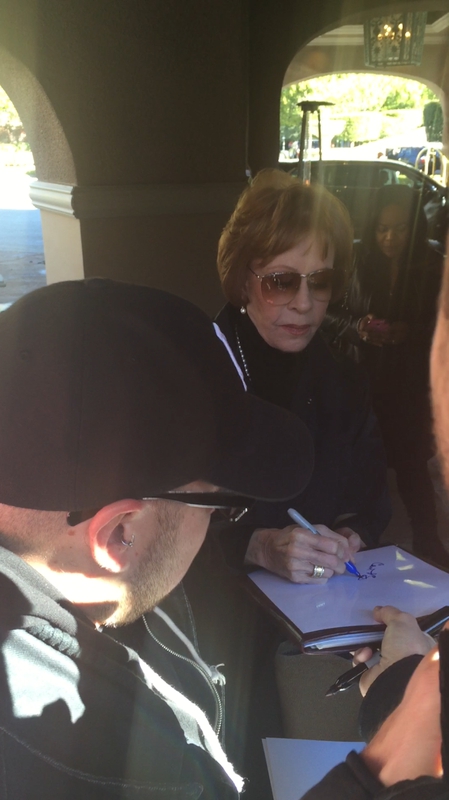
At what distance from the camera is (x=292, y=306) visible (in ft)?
6.30

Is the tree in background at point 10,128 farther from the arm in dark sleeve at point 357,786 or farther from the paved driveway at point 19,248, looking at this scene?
the arm in dark sleeve at point 357,786

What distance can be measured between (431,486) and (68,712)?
2479 mm

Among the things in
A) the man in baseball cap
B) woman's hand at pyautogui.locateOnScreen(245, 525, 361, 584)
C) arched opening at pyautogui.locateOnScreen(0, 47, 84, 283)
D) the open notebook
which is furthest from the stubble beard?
arched opening at pyautogui.locateOnScreen(0, 47, 84, 283)

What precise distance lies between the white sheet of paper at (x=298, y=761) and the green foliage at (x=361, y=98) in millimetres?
18170

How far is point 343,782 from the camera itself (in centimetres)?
81

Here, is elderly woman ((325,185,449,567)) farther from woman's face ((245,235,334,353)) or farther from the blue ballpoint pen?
the blue ballpoint pen

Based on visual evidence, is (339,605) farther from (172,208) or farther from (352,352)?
(172,208)

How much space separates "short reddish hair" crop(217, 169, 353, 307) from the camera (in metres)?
1.87

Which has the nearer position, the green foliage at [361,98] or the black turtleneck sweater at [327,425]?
the black turtleneck sweater at [327,425]

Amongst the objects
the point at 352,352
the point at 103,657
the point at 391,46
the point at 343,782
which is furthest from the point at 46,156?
the point at 391,46

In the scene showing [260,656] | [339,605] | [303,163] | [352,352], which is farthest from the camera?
[303,163]

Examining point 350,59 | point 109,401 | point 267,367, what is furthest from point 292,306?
point 350,59

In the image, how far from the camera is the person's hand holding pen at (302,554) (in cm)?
143

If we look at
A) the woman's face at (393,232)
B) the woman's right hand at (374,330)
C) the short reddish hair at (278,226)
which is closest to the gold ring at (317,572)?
the short reddish hair at (278,226)
